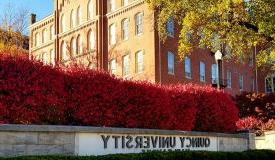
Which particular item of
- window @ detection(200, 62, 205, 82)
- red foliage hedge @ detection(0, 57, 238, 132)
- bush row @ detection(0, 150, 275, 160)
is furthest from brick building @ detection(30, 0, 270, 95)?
bush row @ detection(0, 150, 275, 160)

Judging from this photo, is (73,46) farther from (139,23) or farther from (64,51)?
(139,23)

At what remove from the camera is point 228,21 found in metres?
22.8

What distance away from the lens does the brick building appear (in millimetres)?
48500

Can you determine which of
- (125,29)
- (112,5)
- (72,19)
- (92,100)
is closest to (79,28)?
(72,19)

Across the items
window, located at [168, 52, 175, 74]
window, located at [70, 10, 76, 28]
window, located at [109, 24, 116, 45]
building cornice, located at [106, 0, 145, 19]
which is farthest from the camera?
window, located at [70, 10, 76, 28]

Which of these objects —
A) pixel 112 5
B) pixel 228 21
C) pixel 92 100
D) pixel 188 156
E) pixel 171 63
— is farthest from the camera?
pixel 112 5

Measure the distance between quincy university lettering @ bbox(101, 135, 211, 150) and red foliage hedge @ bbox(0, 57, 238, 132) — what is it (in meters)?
0.49

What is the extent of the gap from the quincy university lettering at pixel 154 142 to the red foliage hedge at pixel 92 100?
0.49 metres

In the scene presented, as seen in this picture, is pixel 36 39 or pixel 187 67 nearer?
pixel 187 67

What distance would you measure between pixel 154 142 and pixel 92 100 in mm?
2301

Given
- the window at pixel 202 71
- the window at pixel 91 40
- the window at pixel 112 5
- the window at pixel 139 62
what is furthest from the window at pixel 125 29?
the window at pixel 202 71

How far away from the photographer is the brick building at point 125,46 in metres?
48.5

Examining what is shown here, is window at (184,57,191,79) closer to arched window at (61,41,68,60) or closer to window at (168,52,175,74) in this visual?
window at (168,52,175,74)

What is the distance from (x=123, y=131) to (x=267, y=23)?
1017 centimetres
